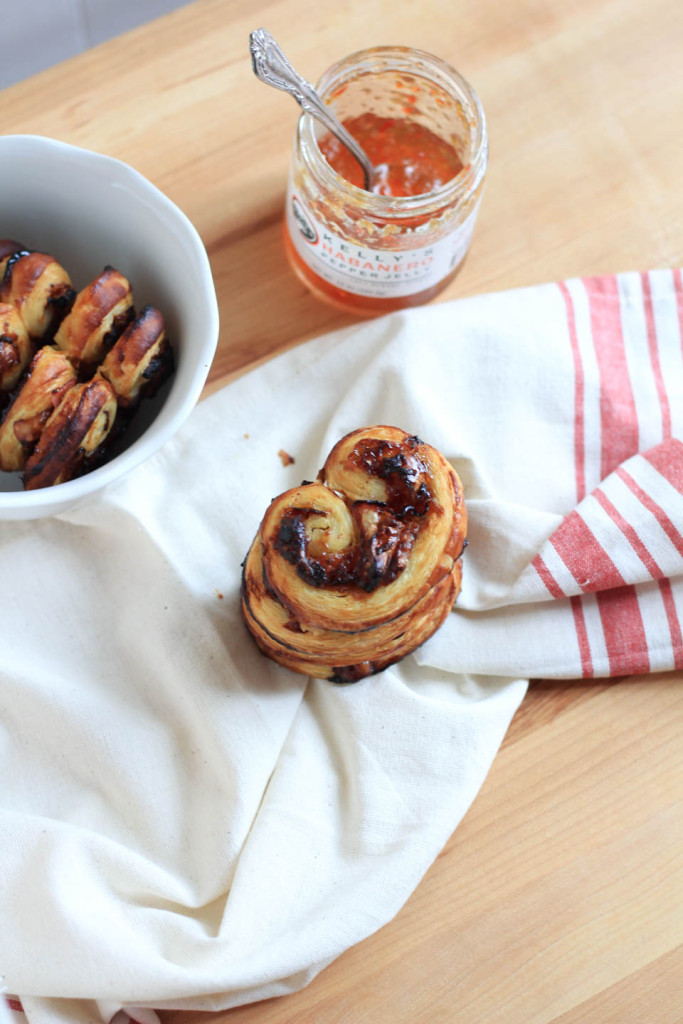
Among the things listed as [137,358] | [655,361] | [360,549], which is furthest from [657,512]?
[137,358]

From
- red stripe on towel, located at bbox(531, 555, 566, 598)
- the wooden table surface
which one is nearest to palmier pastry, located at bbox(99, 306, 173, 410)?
the wooden table surface

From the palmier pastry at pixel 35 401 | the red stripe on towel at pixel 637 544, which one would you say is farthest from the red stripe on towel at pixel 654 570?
the palmier pastry at pixel 35 401

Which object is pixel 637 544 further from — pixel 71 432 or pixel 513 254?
pixel 71 432

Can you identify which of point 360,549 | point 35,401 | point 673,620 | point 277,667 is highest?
point 35,401

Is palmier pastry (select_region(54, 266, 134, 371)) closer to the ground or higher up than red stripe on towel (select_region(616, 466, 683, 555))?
higher up

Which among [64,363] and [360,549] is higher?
[64,363]

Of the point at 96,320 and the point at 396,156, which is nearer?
the point at 96,320

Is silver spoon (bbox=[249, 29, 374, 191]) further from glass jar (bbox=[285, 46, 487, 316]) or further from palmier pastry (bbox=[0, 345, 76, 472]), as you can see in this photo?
palmier pastry (bbox=[0, 345, 76, 472])
